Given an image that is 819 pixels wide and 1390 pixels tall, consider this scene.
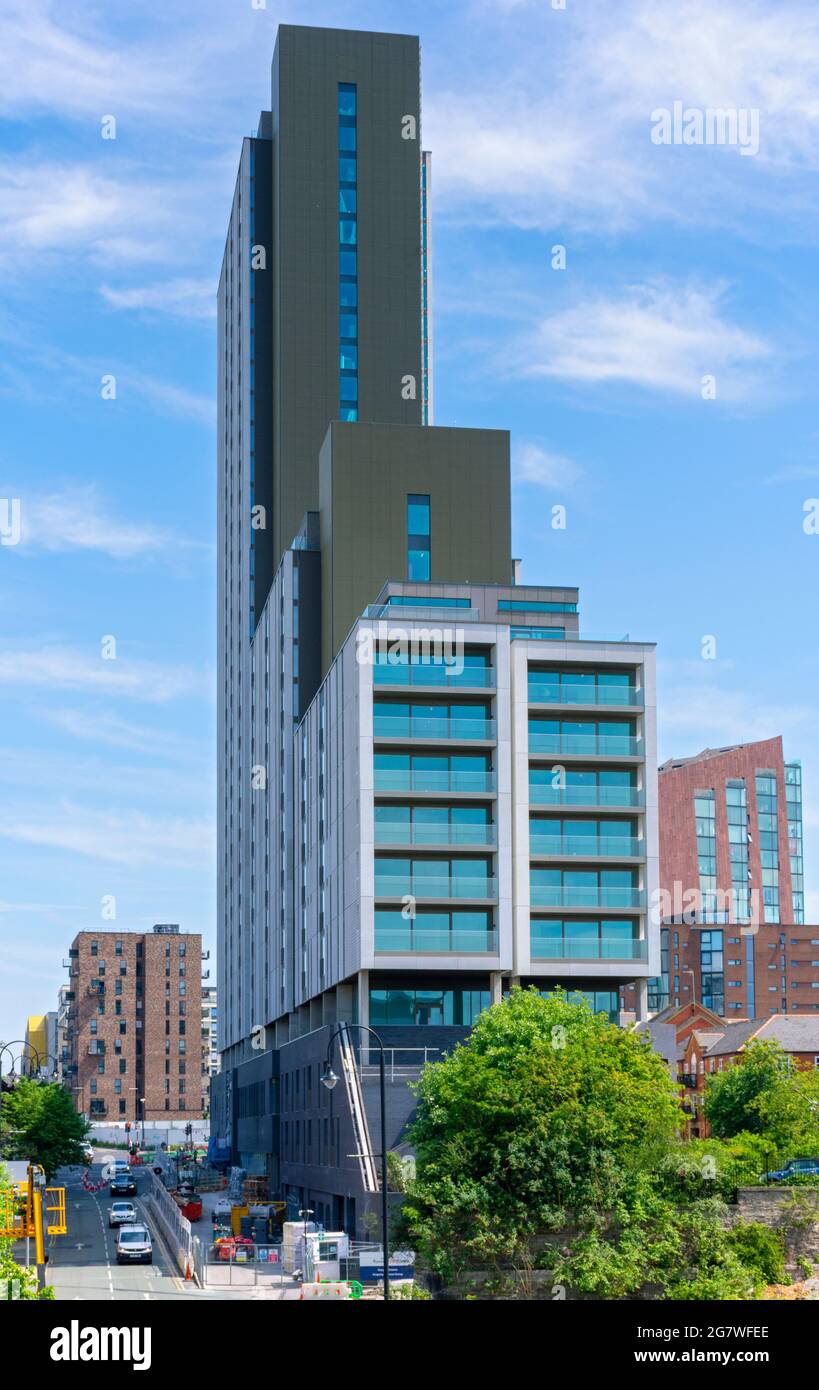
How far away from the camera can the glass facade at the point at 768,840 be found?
188m

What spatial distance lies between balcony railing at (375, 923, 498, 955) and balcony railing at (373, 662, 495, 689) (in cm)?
1056

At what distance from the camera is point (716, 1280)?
48969 millimetres

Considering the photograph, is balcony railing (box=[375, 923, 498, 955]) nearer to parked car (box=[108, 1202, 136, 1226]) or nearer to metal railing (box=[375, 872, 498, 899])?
metal railing (box=[375, 872, 498, 899])

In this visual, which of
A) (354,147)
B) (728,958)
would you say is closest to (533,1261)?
(354,147)

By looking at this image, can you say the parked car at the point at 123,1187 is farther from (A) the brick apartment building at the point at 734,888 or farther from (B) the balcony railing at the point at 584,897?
(A) the brick apartment building at the point at 734,888

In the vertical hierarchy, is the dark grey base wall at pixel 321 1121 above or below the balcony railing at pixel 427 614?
below

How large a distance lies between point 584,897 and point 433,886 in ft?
22.8

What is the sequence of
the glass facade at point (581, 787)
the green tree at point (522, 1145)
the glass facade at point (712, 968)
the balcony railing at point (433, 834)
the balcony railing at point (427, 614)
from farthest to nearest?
1. the glass facade at point (712, 968)
2. the balcony railing at point (427, 614)
3. the glass facade at point (581, 787)
4. the balcony railing at point (433, 834)
5. the green tree at point (522, 1145)

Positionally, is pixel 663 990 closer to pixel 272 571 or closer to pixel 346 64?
pixel 272 571

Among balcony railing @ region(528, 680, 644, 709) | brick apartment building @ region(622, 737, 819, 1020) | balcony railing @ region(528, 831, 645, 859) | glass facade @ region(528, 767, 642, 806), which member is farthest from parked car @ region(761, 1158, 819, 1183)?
brick apartment building @ region(622, 737, 819, 1020)

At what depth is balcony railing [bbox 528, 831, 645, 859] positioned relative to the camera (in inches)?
2886

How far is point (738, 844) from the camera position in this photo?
18512 centimetres

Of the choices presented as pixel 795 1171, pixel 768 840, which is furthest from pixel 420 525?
pixel 768 840

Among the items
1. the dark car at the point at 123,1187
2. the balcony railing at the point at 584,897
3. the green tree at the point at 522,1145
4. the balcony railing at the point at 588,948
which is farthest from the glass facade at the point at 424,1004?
the dark car at the point at 123,1187
